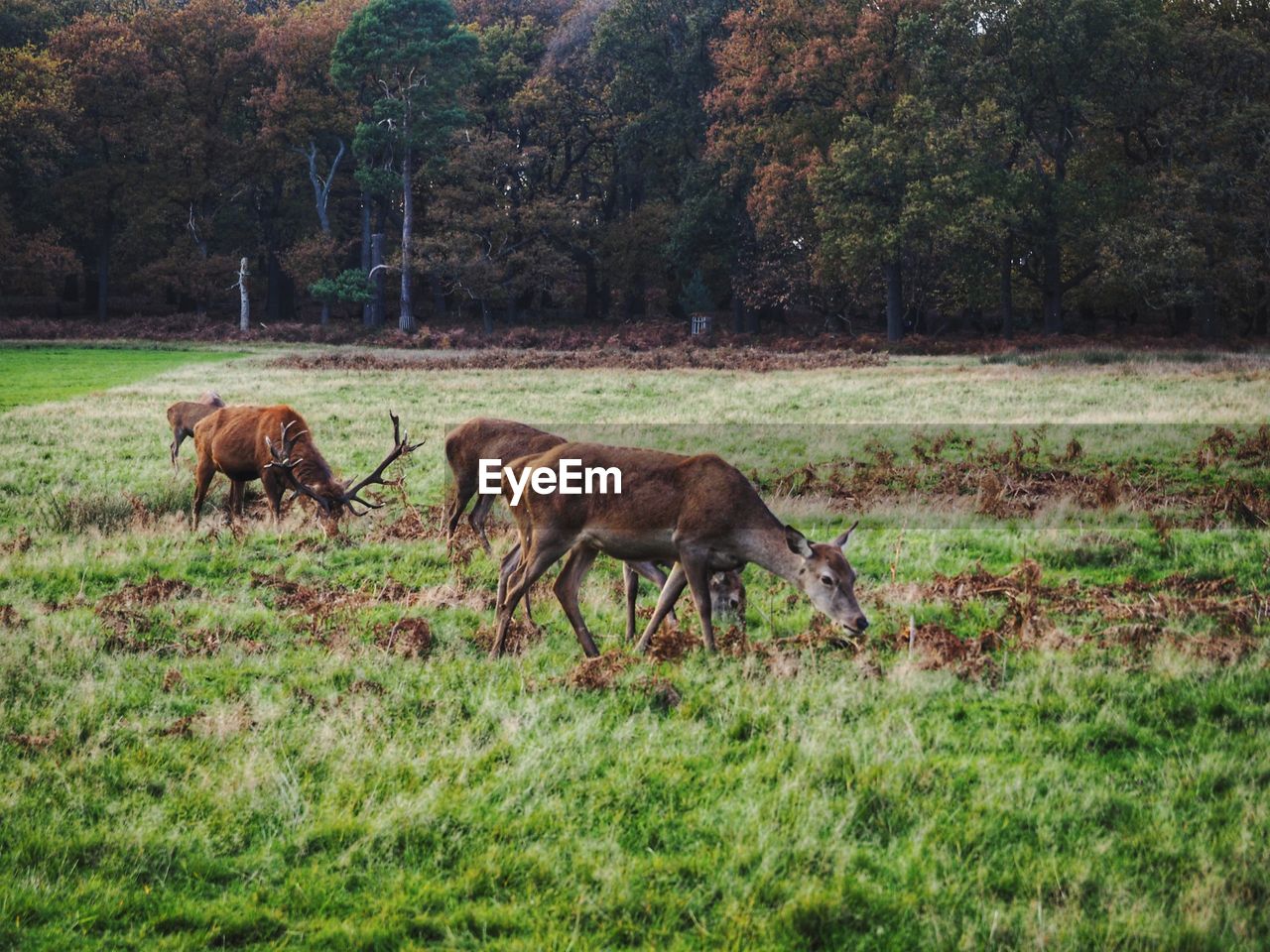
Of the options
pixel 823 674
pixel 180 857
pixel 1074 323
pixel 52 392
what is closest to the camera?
pixel 180 857

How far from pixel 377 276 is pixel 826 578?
50.9 metres

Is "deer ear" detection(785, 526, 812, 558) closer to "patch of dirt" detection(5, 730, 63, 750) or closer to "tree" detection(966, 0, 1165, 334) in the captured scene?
"patch of dirt" detection(5, 730, 63, 750)

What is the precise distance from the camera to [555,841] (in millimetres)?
4906

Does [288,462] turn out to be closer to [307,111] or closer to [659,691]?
[659,691]

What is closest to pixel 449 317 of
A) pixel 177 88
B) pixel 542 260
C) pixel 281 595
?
pixel 542 260

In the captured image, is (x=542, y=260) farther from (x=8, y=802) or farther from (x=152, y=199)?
(x=8, y=802)

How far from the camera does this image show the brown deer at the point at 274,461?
1167cm

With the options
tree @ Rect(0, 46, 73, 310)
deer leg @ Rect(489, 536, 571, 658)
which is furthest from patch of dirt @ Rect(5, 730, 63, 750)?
tree @ Rect(0, 46, 73, 310)

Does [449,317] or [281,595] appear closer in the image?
[281,595]

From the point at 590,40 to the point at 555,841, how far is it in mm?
59244

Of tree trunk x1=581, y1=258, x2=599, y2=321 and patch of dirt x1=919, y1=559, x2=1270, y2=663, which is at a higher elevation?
tree trunk x1=581, y1=258, x2=599, y2=321

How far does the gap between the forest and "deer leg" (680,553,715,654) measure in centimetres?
3551

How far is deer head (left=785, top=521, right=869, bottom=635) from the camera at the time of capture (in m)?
7.41

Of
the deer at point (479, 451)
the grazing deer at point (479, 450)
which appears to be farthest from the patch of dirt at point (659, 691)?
the grazing deer at point (479, 450)
